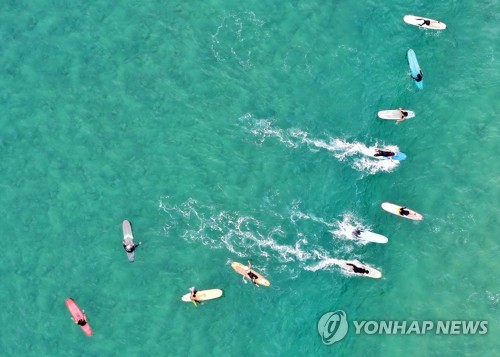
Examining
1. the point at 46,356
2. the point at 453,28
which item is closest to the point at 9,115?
the point at 46,356

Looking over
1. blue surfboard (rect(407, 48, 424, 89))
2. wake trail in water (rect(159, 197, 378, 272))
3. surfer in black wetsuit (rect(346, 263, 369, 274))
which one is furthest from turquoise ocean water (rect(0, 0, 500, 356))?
surfer in black wetsuit (rect(346, 263, 369, 274))

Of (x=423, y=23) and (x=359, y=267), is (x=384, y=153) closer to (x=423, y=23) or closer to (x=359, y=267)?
(x=359, y=267)

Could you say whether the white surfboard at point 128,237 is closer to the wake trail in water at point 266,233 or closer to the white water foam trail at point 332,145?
the wake trail in water at point 266,233

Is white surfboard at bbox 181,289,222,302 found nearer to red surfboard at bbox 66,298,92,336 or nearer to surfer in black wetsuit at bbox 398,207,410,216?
red surfboard at bbox 66,298,92,336

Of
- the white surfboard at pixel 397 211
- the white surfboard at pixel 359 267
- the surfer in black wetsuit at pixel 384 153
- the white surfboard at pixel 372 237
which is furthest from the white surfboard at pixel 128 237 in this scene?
the surfer in black wetsuit at pixel 384 153

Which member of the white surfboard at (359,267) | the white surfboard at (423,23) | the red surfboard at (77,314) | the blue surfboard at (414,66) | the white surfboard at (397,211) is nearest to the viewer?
the red surfboard at (77,314)
